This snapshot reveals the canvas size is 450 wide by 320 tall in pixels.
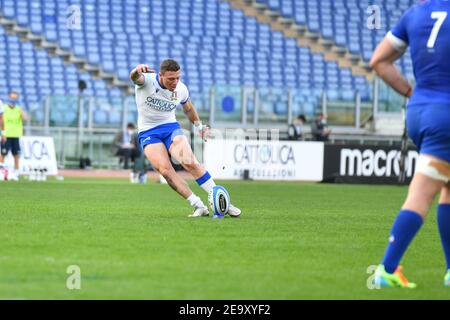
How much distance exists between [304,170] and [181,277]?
964 inches

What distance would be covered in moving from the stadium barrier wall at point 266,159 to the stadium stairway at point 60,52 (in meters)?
7.82

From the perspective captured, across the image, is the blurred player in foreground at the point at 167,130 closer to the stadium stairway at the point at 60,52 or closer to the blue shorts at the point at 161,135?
the blue shorts at the point at 161,135

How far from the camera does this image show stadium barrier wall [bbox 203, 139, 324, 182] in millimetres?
31688

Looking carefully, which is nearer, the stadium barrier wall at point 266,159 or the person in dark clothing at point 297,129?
the stadium barrier wall at point 266,159

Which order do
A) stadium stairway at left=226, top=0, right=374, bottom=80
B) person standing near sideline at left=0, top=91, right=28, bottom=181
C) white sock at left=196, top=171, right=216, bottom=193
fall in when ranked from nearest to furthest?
white sock at left=196, top=171, right=216, bottom=193 < person standing near sideline at left=0, top=91, right=28, bottom=181 < stadium stairway at left=226, top=0, right=374, bottom=80

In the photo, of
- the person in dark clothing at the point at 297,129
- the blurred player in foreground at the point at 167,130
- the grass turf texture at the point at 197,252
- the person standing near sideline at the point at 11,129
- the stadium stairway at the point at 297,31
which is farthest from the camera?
the stadium stairway at the point at 297,31

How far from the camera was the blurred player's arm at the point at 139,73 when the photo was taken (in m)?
14.3

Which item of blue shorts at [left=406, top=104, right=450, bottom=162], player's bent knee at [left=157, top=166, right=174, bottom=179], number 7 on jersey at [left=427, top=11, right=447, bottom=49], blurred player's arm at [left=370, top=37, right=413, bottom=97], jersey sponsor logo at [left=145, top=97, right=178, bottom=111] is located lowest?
player's bent knee at [left=157, top=166, right=174, bottom=179]

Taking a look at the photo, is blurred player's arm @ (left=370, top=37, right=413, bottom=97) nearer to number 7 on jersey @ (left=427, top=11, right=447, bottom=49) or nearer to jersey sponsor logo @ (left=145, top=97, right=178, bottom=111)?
number 7 on jersey @ (left=427, top=11, right=447, bottom=49)

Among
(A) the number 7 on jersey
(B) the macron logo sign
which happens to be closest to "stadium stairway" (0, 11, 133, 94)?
(B) the macron logo sign

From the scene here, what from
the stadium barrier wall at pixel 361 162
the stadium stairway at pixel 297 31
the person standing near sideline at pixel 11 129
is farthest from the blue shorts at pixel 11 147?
the stadium stairway at pixel 297 31

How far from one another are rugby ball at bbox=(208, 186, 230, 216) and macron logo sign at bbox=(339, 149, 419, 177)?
18160 mm

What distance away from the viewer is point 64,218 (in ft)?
45.8

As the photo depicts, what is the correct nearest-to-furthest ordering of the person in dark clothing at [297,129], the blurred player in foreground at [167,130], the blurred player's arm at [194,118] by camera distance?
the blurred player in foreground at [167,130]
the blurred player's arm at [194,118]
the person in dark clothing at [297,129]
